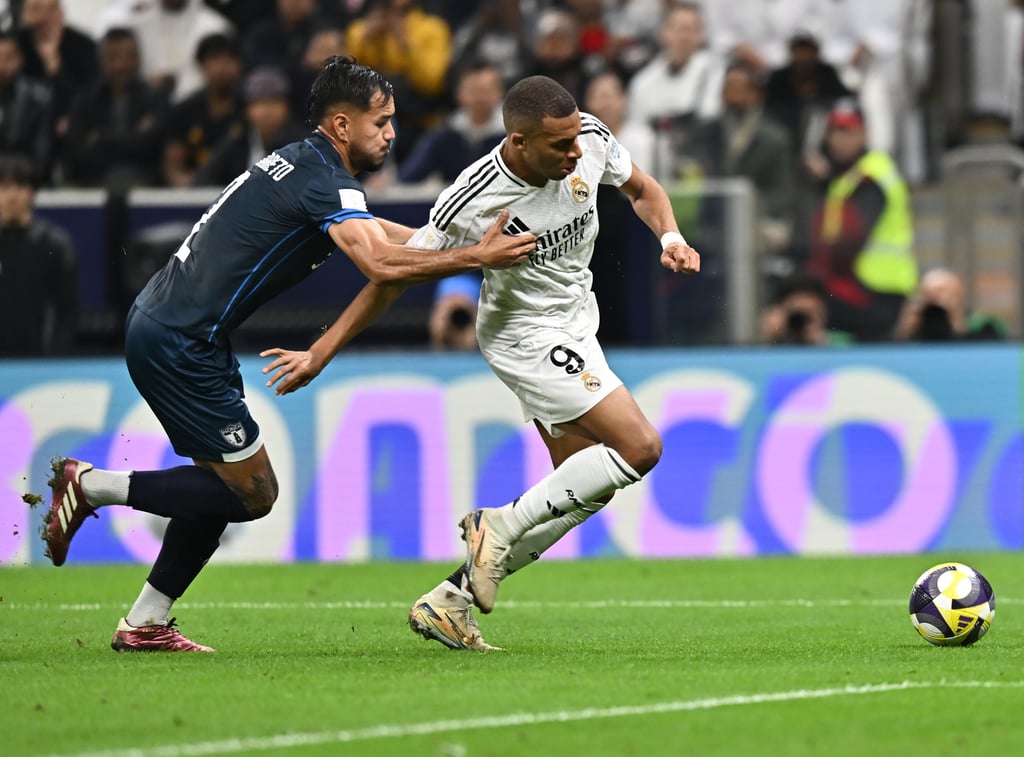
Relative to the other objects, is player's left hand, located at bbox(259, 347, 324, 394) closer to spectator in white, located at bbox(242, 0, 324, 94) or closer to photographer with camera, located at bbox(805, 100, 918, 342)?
photographer with camera, located at bbox(805, 100, 918, 342)

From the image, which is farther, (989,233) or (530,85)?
(989,233)

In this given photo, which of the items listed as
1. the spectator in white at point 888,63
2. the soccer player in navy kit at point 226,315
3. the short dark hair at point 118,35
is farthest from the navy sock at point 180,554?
the short dark hair at point 118,35

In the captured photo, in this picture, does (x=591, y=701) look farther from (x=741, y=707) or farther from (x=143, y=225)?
(x=143, y=225)

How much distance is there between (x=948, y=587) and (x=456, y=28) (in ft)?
33.9

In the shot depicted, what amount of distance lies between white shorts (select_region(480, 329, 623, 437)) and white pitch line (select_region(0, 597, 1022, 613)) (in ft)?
7.35

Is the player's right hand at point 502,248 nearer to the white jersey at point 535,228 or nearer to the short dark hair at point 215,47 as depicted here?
the white jersey at point 535,228

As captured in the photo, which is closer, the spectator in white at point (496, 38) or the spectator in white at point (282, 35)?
the spectator in white at point (496, 38)

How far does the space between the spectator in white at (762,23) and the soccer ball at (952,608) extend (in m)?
9.35

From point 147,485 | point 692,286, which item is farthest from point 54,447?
point 147,485

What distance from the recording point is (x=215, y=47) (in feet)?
51.8

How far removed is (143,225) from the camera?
44.5 ft

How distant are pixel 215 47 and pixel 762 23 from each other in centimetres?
502

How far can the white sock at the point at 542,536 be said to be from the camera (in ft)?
Answer: 23.7

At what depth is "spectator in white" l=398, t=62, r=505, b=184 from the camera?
14.5 metres
